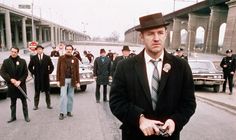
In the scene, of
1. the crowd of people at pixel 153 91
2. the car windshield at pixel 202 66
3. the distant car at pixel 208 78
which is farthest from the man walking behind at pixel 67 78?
the car windshield at pixel 202 66

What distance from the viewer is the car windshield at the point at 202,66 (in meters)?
14.2

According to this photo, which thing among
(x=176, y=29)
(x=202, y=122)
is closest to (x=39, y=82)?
(x=202, y=122)

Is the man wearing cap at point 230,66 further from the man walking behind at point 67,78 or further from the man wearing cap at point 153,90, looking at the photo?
the man wearing cap at point 153,90

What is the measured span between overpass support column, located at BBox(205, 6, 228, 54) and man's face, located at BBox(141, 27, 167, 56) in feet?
139

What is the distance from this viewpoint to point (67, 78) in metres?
7.74

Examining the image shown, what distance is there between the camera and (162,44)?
101 inches

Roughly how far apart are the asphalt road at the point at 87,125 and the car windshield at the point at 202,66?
5.16 metres

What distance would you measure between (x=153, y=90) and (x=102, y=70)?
25.3 feet

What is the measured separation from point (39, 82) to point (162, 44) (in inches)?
270

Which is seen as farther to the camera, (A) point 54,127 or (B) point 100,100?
(B) point 100,100

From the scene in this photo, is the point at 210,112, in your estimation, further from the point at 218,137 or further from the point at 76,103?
the point at 76,103

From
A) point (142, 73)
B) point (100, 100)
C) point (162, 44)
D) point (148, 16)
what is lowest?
point (100, 100)

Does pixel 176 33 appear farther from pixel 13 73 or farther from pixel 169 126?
pixel 169 126

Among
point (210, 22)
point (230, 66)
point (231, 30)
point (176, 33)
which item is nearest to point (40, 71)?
point (230, 66)
